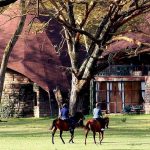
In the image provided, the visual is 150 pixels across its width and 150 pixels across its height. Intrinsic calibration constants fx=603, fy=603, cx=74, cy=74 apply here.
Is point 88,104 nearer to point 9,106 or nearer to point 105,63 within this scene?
point 9,106

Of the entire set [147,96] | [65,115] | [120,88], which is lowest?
[65,115]

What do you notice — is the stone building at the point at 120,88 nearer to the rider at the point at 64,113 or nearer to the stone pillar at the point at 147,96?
the stone pillar at the point at 147,96

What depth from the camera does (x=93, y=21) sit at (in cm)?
4175

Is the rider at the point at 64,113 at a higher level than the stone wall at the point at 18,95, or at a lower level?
lower

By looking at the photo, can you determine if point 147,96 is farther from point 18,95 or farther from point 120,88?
point 18,95

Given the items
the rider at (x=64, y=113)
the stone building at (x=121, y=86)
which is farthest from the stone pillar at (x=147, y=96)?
the rider at (x=64, y=113)

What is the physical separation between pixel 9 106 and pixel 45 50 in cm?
688

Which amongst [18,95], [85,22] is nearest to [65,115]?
[85,22]

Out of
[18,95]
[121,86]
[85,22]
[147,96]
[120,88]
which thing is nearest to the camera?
[85,22]

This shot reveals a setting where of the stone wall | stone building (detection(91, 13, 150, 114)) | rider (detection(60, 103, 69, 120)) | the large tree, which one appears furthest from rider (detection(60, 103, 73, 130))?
stone building (detection(91, 13, 150, 114))

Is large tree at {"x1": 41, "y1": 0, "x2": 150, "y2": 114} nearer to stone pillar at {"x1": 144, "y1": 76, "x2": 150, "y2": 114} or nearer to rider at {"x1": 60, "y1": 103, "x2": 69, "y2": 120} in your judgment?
rider at {"x1": 60, "y1": 103, "x2": 69, "y2": 120}

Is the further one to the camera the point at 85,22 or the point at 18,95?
the point at 18,95

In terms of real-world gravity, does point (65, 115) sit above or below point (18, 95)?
below

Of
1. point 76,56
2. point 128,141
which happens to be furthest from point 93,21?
point 128,141
